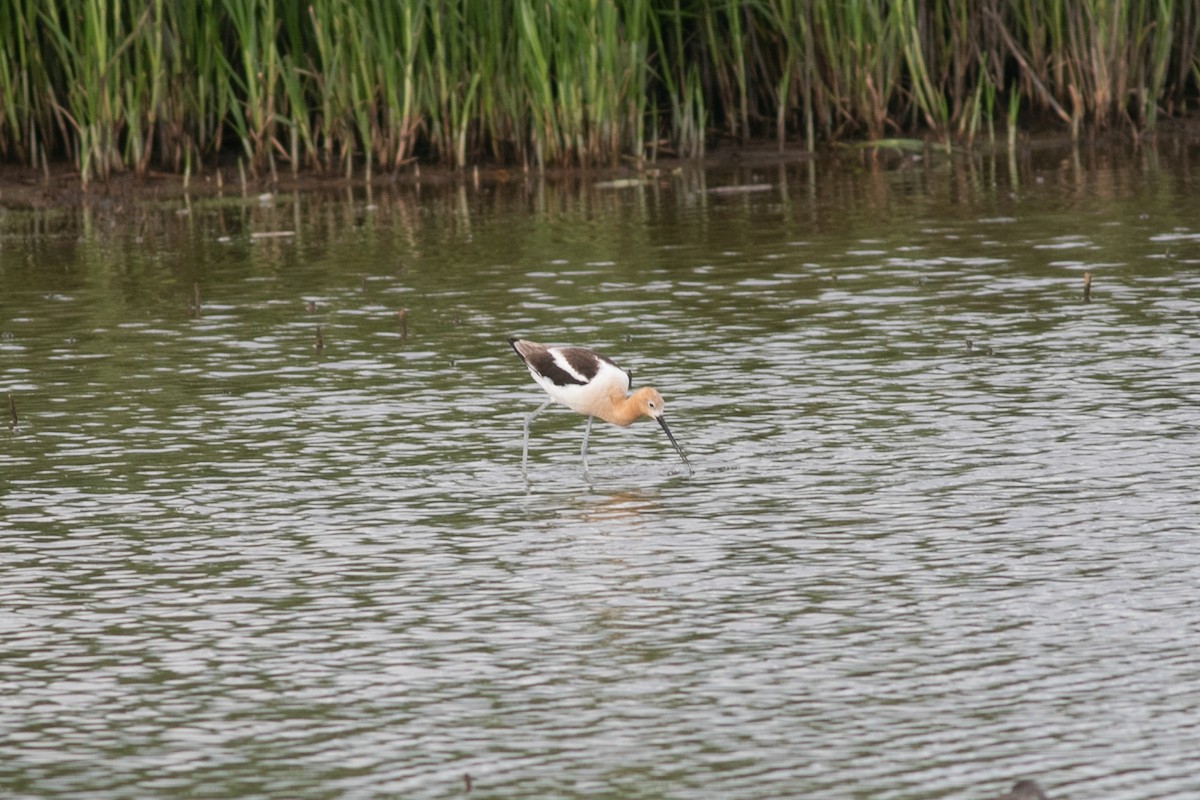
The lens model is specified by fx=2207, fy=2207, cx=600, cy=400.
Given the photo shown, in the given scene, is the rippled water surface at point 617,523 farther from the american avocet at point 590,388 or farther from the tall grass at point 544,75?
the tall grass at point 544,75

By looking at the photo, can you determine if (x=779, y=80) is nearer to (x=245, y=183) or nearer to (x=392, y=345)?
(x=245, y=183)

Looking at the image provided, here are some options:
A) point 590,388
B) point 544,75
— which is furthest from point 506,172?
point 590,388

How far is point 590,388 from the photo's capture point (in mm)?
10086

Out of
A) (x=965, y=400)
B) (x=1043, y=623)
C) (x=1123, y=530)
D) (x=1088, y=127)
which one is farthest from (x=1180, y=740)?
(x=1088, y=127)

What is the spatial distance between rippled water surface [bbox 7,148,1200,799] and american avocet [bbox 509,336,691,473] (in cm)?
28

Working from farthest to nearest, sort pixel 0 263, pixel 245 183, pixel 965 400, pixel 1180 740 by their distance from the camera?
pixel 245 183, pixel 0 263, pixel 965 400, pixel 1180 740

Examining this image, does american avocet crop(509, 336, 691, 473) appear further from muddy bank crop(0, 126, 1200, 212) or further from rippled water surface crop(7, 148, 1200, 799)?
muddy bank crop(0, 126, 1200, 212)

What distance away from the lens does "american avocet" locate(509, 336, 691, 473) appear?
1003 centimetres

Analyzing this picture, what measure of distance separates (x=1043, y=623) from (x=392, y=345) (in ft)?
22.0

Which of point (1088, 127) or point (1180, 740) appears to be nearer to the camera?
point (1180, 740)

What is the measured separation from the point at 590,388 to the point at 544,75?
1013 cm

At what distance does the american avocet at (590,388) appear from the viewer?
10.0 metres

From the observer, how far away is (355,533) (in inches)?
350

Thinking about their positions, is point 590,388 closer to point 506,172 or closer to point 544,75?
point 544,75
